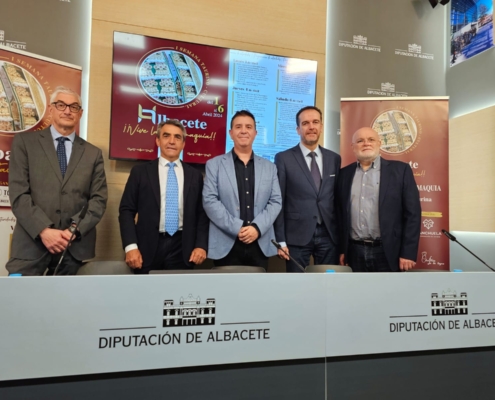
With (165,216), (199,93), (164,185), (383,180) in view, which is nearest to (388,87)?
(383,180)

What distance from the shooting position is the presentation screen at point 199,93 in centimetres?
309

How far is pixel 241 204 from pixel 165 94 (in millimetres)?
1270

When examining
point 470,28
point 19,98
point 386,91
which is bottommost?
point 19,98

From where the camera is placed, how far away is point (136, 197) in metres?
2.50

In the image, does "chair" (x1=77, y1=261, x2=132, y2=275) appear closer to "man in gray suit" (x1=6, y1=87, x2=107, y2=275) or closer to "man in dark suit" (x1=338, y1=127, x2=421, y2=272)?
"man in gray suit" (x1=6, y1=87, x2=107, y2=275)

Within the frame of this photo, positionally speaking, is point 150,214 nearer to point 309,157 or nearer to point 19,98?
point 309,157

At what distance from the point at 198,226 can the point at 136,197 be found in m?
0.43

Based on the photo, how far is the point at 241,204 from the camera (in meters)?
2.48

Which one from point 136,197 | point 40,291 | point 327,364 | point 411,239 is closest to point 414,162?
point 411,239

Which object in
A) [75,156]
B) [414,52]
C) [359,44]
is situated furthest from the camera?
[414,52]

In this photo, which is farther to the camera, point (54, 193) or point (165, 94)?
point (165, 94)

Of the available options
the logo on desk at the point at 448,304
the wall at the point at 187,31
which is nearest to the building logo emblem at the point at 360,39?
the wall at the point at 187,31

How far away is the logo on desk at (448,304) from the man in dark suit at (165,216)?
1323 millimetres

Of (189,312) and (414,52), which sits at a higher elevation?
(414,52)
